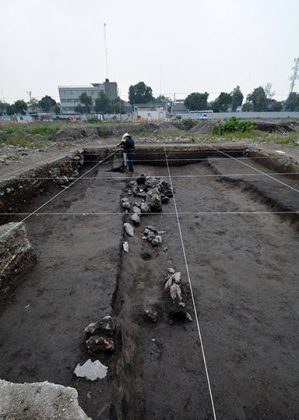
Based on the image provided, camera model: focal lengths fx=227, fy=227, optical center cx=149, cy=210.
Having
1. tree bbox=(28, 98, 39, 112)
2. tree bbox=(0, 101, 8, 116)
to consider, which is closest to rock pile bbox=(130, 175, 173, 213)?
tree bbox=(28, 98, 39, 112)

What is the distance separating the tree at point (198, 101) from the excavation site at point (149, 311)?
1768 inches

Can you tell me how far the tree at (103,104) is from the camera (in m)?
48.5

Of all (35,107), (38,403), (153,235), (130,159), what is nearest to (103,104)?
(35,107)

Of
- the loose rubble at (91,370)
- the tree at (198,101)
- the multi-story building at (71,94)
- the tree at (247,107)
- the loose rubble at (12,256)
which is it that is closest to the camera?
the loose rubble at (91,370)

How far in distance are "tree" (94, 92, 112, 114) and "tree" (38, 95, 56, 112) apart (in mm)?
14326

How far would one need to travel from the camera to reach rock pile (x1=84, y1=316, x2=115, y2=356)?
7.39 feet

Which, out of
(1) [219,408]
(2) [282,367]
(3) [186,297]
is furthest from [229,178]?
(1) [219,408]

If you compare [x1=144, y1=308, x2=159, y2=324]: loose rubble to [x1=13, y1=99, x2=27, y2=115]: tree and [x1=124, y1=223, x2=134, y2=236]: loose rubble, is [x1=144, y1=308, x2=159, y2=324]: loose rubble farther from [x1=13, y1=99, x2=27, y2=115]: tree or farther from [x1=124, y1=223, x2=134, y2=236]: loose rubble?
[x1=13, y1=99, x2=27, y2=115]: tree

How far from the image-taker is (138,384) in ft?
8.00

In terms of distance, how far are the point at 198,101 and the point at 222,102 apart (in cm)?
519

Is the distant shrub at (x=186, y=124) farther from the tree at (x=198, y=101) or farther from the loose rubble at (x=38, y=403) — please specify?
the loose rubble at (x=38, y=403)

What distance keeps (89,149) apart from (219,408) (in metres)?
11.5

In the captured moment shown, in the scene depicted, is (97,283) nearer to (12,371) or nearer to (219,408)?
(12,371)

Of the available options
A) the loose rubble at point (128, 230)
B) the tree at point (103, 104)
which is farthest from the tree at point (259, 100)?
the loose rubble at point (128, 230)
